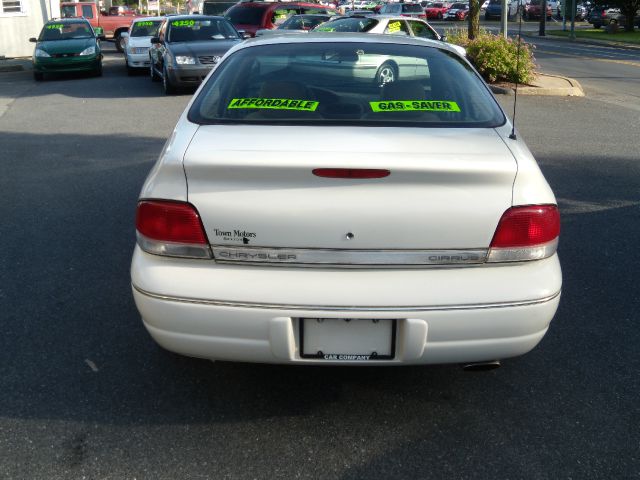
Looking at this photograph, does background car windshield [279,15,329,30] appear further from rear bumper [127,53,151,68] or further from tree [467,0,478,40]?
tree [467,0,478,40]

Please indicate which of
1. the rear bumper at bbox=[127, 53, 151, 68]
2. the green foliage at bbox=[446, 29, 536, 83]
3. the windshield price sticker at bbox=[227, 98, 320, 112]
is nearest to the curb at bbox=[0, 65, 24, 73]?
the rear bumper at bbox=[127, 53, 151, 68]

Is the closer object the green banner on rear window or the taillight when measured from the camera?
the taillight

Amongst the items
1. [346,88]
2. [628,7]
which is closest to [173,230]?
[346,88]

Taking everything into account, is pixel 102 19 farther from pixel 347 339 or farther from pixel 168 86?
pixel 347 339

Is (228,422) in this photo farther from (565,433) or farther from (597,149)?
(597,149)

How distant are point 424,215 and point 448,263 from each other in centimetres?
23

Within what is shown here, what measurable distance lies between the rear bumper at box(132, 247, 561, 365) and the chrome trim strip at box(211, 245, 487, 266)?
37 millimetres

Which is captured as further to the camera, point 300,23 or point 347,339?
point 300,23

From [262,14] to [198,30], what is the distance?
17.2 ft

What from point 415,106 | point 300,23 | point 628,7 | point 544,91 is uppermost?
point 415,106

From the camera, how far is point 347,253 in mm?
3289

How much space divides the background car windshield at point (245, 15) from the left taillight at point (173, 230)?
19360 mm

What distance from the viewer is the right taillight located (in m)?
3.35

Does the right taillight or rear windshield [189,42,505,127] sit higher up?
rear windshield [189,42,505,127]
